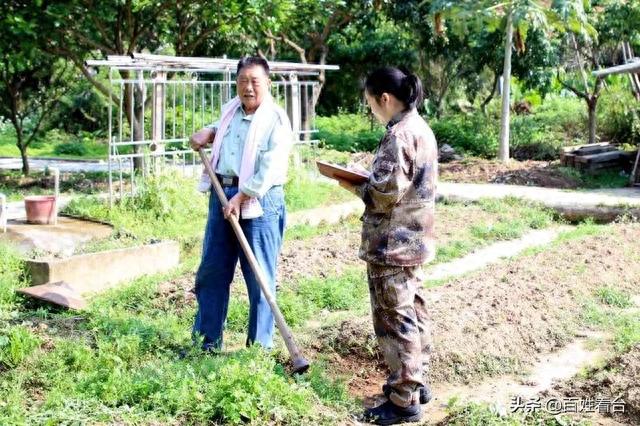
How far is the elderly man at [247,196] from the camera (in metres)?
5.10

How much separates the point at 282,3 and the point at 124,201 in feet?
14.5

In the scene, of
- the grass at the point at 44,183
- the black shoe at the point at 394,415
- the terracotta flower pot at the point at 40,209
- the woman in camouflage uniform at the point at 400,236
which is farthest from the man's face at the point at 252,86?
the grass at the point at 44,183

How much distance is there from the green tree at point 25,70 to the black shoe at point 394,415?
8737 mm

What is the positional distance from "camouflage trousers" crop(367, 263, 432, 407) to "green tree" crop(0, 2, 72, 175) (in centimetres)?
852

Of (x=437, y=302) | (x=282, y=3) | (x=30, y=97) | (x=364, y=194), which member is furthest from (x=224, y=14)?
(x=364, y=194)

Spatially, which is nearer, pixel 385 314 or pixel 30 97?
pixel 385 314

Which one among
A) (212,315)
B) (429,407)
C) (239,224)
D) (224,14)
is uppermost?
(224,14)

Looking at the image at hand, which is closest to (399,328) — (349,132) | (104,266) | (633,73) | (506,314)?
(506,314)

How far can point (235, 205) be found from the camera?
5012mm

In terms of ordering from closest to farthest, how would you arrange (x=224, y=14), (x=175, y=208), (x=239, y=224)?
(x=239, y=224)
(x=175, y=208)
(x=224, y=14)

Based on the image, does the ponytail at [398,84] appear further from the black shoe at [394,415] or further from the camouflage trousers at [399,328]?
the black shoe at [394,415]

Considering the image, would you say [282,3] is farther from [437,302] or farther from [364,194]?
[364,194]

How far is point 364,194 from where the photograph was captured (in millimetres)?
4445

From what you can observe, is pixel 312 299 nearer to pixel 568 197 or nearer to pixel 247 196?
pixel 247 196
